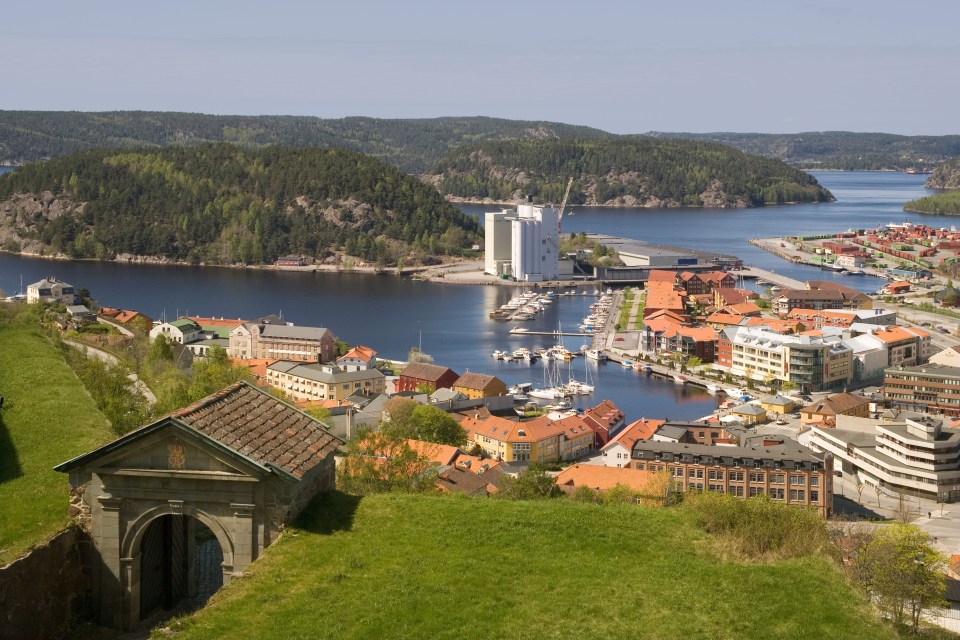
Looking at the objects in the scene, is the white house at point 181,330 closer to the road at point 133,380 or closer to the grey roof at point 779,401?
the road at point 133,380

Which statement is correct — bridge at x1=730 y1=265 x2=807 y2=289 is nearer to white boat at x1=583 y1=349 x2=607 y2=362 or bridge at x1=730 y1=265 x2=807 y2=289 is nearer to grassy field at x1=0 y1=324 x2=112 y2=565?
white boat at x1=583 y1=349 x2=607 y2=362

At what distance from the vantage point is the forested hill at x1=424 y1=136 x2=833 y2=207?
99.8 m

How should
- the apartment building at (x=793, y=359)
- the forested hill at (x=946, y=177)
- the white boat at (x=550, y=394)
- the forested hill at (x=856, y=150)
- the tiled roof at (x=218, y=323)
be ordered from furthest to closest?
the forested hill at (x=856, y=150) → the forested hill at (x=946, y=177) → the tiled roof at (x=218, y=323) → the apartment building at (x=793, y=359) → the white boat at (x=550, y=394)

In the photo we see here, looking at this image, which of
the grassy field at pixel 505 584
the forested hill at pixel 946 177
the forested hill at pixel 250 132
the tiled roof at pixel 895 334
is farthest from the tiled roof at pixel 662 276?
the forested hill at pixel 946 177

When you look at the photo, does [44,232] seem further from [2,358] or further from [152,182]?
[2,358]

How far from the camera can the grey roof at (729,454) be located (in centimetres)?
1558

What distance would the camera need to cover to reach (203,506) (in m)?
4.70

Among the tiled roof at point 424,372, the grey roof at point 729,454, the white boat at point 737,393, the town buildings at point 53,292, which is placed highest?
the town buildings at point 53,292

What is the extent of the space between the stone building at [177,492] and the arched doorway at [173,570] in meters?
0.01

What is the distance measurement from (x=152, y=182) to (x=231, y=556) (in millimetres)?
65925

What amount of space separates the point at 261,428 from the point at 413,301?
123ft

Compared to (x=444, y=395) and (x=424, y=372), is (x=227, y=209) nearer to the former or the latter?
(x=424, y=372)

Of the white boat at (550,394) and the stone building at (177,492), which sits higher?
the stone building at (177,492)

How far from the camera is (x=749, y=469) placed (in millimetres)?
15703
